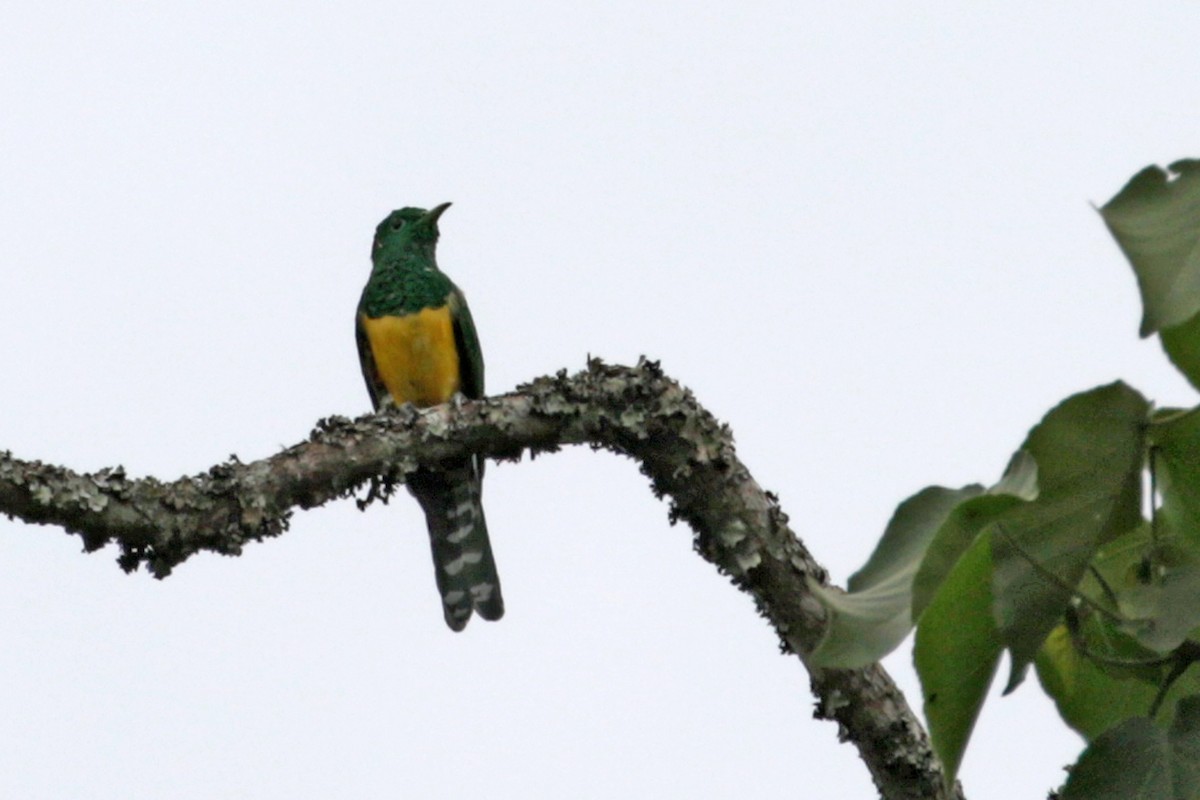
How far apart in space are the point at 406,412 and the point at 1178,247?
2536 millimetres

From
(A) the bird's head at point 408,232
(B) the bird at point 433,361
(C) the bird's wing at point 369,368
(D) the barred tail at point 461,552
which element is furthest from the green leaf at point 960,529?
(A) the bird's head at point 408,232

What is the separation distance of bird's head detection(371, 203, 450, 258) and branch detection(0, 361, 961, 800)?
153 inches

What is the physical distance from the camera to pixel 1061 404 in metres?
1.28

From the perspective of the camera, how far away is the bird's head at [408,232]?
7.18 m

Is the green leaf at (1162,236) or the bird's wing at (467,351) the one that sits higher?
the bird's wing at (467,351)

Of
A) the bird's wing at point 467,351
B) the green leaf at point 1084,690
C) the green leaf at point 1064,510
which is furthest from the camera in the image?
the bird's wing at point 467,351

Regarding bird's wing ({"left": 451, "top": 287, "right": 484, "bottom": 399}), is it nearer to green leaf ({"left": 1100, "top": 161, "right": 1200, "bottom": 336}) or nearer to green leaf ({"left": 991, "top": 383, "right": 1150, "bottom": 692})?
green leaf ({"left": 991, "top": 383, "right": 1150, "bottom": 692})

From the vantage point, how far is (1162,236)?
43.9 inches

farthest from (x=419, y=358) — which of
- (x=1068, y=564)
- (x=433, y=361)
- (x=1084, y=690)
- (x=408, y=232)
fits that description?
(x=1068, y=564)

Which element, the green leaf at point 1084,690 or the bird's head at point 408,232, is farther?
the bird's head at point 408,232

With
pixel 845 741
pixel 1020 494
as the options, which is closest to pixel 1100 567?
pixel 1020 494

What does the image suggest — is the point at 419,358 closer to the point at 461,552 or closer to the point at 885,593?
the point at 461,552

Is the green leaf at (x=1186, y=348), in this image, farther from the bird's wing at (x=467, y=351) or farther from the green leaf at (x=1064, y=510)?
the bird's wing at (x=467, y=351)

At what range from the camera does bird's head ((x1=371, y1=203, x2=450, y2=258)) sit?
718 centimetres
